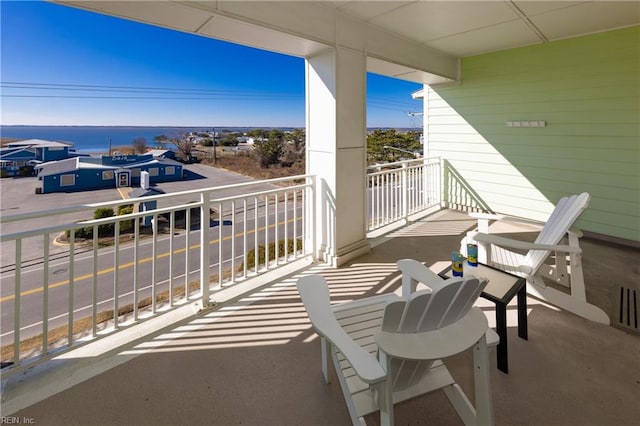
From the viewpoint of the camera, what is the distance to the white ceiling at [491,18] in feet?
10.5

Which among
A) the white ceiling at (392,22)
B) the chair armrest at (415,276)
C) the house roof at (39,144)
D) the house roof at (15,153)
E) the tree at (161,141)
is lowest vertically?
the chair armrest at (415,276)

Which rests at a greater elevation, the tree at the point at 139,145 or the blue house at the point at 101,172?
the tree at the point at 139,145

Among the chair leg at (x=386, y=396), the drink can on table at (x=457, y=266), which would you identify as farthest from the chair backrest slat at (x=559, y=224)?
the chair leg at (x=386, y=396)

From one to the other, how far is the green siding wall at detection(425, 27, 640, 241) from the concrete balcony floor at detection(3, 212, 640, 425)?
244cm

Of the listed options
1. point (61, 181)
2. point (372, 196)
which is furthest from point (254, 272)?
point (61, 181)

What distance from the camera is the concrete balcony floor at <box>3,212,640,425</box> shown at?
1.54 meters

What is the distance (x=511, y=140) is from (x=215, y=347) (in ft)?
17.0

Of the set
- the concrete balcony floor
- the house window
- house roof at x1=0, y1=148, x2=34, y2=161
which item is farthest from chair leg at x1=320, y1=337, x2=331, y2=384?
house roof at x1=0, y1=148, x2=34, y2=161

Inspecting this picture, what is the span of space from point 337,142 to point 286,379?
2.37 metres

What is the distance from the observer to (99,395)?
1.68 metres

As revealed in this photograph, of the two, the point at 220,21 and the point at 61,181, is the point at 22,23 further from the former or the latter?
the point at 220,21

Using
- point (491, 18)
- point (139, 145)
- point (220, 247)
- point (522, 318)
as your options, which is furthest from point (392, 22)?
point (139, 145)

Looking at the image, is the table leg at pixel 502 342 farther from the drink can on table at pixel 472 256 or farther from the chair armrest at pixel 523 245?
the chair armrest at pixel 523 245

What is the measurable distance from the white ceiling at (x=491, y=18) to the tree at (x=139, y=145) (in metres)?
4.30
